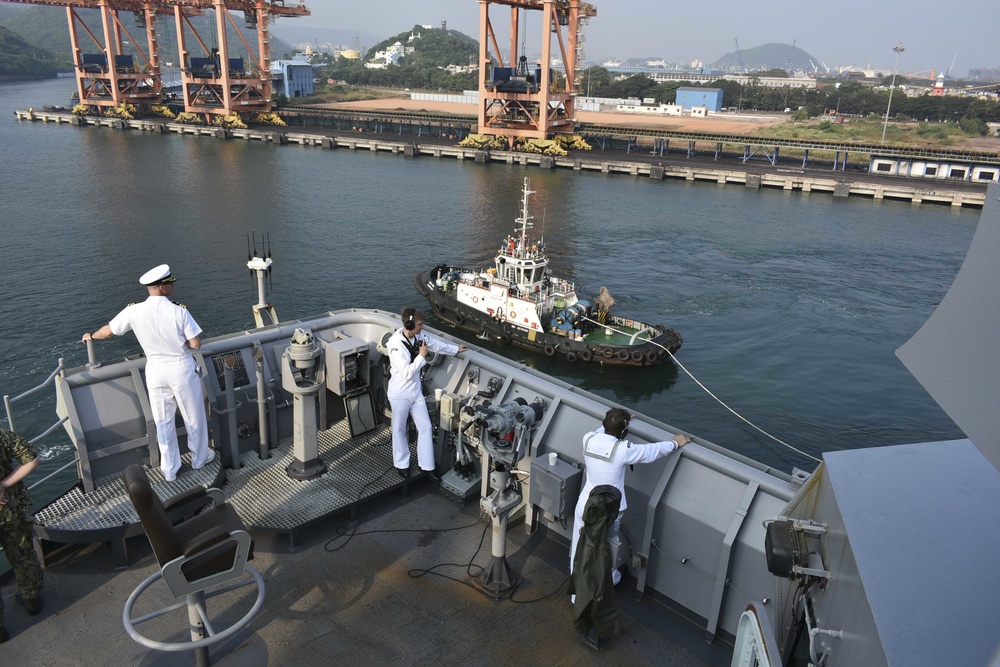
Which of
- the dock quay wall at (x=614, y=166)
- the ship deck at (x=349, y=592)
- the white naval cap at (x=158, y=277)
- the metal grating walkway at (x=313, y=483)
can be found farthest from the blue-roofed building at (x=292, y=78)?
the ship deck at (x=349, y=592)

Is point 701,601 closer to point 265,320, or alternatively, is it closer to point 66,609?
point 66,609

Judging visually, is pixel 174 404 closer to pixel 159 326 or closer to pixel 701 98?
pixel 159 326

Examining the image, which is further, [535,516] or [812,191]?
[812,191]

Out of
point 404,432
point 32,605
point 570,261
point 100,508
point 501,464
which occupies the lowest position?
point 570,261

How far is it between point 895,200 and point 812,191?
5.30 meters

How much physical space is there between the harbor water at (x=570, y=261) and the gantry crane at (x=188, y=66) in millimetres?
18932

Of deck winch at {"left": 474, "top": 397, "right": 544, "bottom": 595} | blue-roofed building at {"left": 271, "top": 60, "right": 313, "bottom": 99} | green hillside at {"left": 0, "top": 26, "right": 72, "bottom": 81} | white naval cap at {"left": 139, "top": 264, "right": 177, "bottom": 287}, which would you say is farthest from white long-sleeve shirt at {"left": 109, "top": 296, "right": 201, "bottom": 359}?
green hillside at {"left": 0, "top": 26, "right": 72, "bottom": 81}

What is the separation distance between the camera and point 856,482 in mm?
2668

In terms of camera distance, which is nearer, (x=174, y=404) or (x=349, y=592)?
(x=349, y=592)

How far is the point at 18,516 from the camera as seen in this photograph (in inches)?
172

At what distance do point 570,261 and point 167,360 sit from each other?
2673 cm

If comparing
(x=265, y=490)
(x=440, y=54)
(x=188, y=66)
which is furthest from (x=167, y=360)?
(x=440, y=54)

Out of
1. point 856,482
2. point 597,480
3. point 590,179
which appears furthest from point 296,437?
point 590,179

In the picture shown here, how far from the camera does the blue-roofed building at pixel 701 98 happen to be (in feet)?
355
